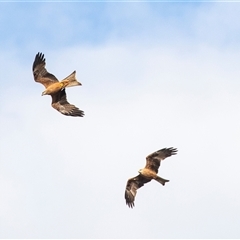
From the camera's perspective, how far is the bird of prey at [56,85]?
32875mm

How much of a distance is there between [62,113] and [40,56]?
3137 mm

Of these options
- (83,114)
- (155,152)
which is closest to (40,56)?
(83,114)

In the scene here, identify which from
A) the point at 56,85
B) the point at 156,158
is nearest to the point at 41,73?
the point at 56,85

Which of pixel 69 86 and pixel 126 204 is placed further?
pixel 126 204

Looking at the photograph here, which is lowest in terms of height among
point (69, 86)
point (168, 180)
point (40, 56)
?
point (168, 180)

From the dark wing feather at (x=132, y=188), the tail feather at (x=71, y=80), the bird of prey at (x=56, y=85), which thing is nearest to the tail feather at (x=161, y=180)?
the dark wing feather at (x=132, y=188)

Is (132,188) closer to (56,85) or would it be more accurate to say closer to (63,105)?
(63,105)

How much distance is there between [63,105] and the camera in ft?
110

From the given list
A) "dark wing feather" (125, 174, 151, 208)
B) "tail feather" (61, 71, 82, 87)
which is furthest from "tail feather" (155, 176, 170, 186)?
"tail feather" (61, 71, 82, 87)

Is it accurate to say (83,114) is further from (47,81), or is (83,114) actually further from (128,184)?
(128,184)

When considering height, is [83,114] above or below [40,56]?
below

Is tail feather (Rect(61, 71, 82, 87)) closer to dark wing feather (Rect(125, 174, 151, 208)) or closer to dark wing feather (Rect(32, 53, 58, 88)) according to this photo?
dark wing feather (Rect(32, 53, 58, 88))

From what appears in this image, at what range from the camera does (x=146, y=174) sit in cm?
3462

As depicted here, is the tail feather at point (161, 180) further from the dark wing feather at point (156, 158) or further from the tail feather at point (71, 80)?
the tail feather at point (71, 80)
